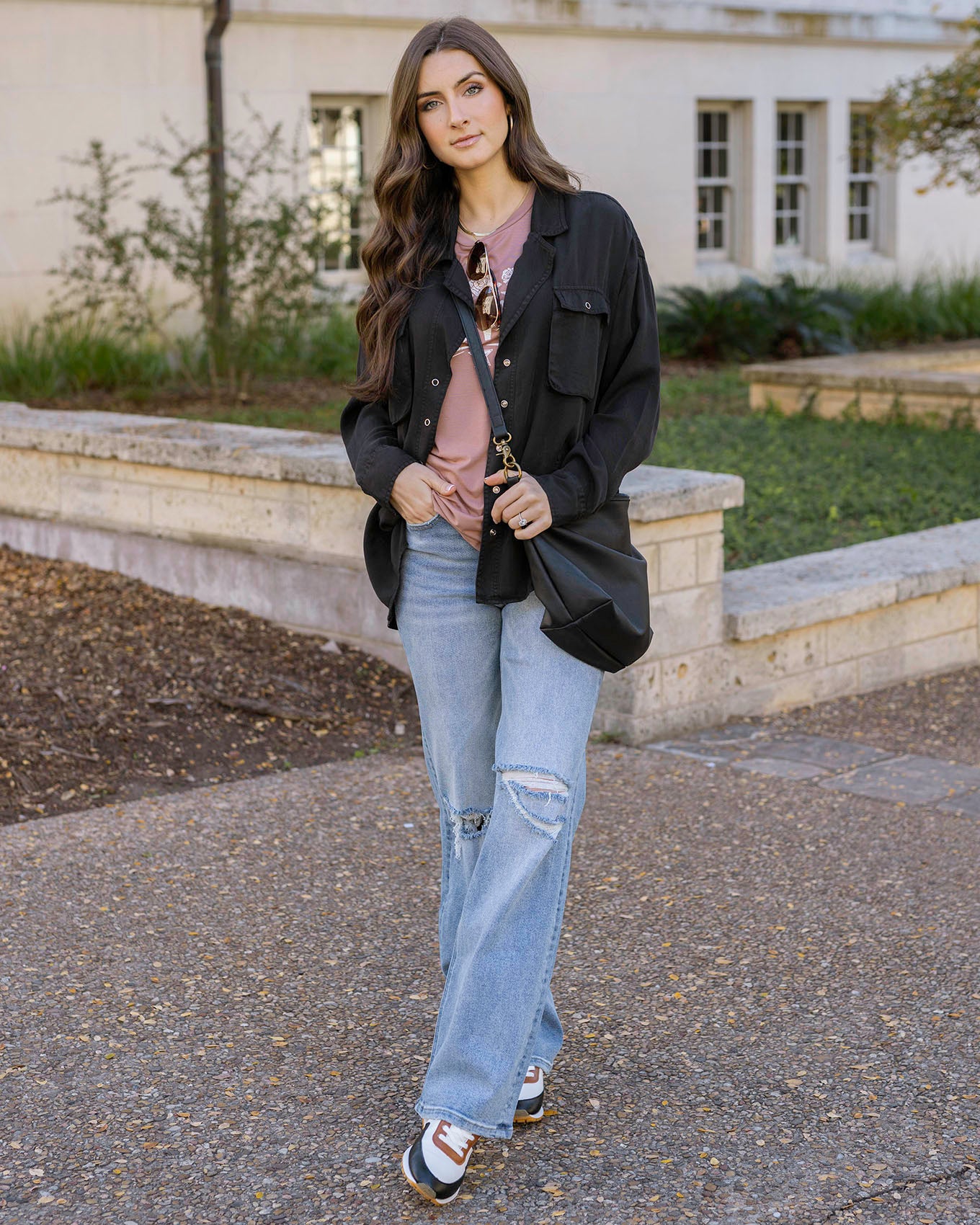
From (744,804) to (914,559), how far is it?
6.75ft

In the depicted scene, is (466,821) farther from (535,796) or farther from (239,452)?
(239,452)

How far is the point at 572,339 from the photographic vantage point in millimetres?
2805

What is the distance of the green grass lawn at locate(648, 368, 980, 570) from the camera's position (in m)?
7.86

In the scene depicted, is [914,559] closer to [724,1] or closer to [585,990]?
[585,990]

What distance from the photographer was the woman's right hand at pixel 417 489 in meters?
2.81

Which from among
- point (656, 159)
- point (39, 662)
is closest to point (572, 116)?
point (656, 159)

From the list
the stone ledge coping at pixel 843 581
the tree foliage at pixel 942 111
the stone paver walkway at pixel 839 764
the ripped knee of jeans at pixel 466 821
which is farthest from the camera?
the tree foliage at pixel 942 111

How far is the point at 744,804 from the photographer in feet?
16.2

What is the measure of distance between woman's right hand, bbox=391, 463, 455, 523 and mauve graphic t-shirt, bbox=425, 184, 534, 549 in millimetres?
21

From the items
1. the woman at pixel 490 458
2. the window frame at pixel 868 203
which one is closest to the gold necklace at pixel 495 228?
the woman at pixel 490 458

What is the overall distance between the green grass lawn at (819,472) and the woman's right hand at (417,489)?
4530 mm

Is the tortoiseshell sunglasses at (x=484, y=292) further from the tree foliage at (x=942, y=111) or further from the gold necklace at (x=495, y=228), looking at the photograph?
the tree foliage at (x=942, y=111)

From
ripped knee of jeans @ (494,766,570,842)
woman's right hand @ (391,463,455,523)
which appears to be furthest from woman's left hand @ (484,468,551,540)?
ripped knee of jeans @ (494,766,570,842)

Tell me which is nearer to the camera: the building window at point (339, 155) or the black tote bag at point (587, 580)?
the black tote bag at point (587, 580)
